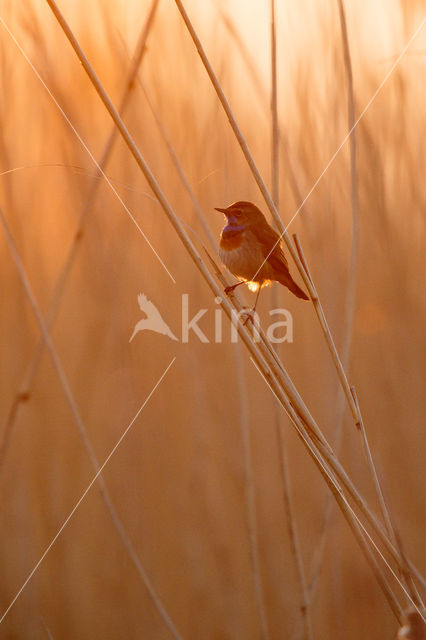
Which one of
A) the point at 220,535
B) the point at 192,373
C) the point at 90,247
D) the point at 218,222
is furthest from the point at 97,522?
the point at 218,222

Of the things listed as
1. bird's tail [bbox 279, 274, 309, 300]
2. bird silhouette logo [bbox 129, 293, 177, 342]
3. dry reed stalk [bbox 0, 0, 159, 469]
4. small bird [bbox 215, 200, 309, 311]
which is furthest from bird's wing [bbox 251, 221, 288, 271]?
dry reed stalk [bbox 0, 0, 159, 469]

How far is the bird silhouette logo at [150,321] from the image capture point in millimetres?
1682

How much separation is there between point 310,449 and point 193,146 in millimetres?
833

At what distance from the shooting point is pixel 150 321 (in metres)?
1.74

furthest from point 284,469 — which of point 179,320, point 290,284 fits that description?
point 179,320

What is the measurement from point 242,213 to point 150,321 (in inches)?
14.8

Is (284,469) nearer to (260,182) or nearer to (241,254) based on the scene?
(260,182)

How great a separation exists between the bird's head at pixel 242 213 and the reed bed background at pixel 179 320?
0.12ft

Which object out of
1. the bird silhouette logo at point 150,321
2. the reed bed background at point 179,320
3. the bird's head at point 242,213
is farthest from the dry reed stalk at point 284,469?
the bird silhouette logo at point 150,321

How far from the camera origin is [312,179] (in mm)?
1562

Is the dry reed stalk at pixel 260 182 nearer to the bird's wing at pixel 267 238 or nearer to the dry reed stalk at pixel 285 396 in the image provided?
the dry reed stalk at pixel 285 396

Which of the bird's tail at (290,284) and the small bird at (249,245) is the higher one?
the small bird at (249,245)

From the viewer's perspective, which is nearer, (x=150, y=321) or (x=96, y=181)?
(x=96, y=181)

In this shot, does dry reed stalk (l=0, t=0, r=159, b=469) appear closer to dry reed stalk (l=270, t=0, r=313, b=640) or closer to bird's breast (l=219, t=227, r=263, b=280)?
dry reed stalk (l=270, t=0, r=313, b=640)
